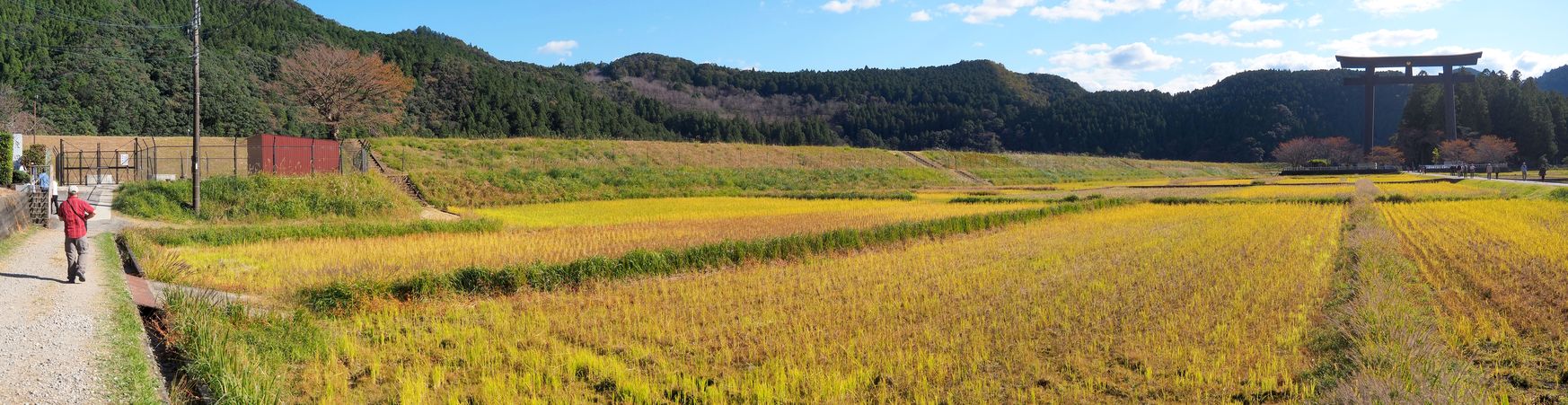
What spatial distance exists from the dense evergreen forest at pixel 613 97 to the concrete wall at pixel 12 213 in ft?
42.0

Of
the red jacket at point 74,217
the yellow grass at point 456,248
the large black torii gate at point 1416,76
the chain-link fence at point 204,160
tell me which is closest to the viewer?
the red jacket at point 74,217

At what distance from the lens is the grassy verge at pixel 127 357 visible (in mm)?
5258

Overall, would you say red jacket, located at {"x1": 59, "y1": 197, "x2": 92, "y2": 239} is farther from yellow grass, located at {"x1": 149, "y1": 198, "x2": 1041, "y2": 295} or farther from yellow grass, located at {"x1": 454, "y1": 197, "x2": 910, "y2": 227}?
yellow grass, located at {"x1": 454, "y1": 197, "x2": 910, "y2": 227}

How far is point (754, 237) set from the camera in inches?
604

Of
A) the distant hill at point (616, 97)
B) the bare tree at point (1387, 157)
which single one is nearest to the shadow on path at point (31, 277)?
the distant hill at point (616, 97)

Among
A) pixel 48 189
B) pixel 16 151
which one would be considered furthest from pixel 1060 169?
pixel 48 189

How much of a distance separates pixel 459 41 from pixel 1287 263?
383ft

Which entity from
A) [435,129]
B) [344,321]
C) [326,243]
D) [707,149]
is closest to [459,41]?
[435,129]

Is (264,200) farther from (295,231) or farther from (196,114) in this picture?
(295,231)

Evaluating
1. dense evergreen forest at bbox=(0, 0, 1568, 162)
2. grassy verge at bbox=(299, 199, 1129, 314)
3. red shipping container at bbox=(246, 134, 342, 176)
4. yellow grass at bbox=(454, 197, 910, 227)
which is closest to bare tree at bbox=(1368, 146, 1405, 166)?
dense evergreen forest at bbox=(0, 0, 1568, 162)

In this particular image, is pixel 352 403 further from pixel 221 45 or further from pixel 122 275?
pixel 221 45

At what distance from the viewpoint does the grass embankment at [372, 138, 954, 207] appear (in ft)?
114

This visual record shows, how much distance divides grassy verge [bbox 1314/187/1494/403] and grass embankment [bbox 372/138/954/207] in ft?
96.3

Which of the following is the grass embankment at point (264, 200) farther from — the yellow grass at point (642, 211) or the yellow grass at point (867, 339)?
the yellow grass at point (867, 339)
